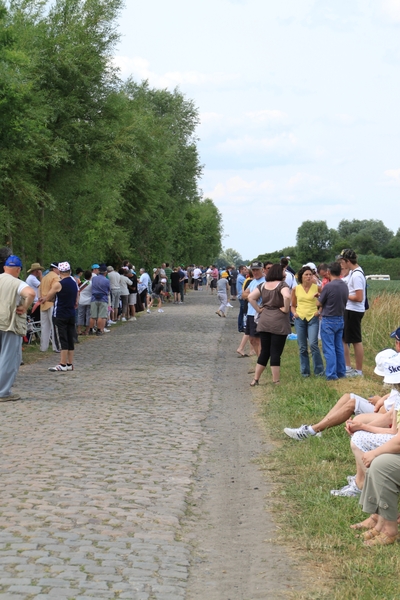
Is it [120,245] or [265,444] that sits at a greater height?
[120,245]

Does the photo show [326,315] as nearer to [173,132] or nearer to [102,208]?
[102,208]

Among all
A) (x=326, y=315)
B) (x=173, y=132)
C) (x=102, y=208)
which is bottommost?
(x=326, y=315)

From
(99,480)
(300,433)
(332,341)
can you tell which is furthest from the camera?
(332,341)

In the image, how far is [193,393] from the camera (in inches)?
566

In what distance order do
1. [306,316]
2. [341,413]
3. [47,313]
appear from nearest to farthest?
[341,413], [306,316], [47,313]

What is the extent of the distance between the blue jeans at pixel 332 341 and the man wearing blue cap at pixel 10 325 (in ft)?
14.3

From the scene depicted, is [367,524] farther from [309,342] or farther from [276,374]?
[309,342]

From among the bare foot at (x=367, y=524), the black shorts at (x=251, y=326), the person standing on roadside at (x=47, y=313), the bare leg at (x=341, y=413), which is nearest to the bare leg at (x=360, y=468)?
the bare foot at (x=367, y=524)

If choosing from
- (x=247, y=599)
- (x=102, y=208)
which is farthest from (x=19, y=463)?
(x=102, y=208)

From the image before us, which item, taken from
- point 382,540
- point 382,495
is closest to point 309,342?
point 382,495

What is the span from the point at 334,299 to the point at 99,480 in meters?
6.68

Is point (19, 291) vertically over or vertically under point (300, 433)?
over

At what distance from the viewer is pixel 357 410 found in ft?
28.6

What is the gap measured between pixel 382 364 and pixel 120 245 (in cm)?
3517
